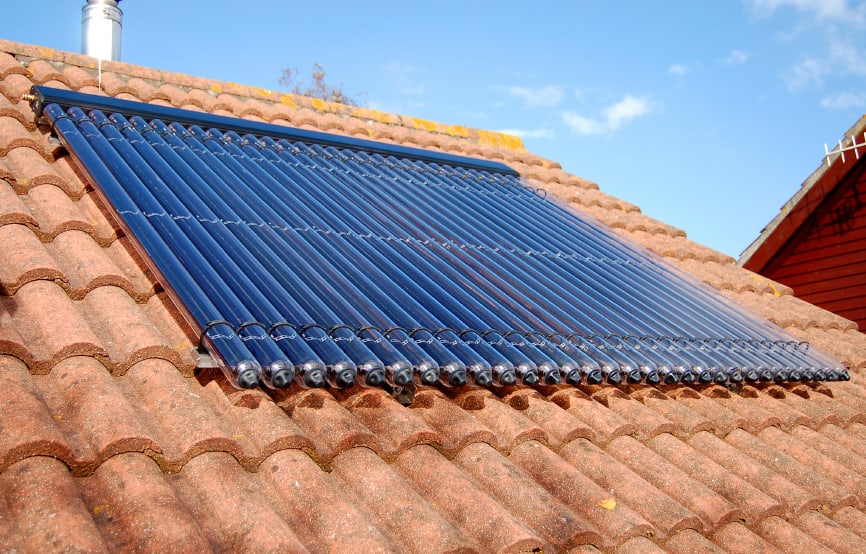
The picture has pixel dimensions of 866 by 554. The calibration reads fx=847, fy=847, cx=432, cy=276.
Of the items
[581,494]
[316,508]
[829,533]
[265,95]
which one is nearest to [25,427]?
[316,508]

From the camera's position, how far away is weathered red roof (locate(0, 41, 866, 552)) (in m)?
2.74

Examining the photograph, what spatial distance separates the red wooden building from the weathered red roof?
7.11m

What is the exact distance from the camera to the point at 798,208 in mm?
12492

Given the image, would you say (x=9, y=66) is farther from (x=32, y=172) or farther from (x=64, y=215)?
(x=64, y=215)

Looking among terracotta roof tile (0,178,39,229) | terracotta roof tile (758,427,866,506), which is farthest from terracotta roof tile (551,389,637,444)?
terracotta roof tile (0,178,39,229)

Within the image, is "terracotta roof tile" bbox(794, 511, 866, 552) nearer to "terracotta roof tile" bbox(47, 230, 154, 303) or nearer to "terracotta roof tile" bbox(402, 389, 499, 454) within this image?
"terracotta roof tile" bbox(402, 389, 499, 454)

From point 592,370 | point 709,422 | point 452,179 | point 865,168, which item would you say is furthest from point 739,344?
point 865,168

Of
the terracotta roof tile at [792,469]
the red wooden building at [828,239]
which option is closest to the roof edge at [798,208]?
the red wooden building at [828,239]

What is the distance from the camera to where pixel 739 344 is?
5.41m

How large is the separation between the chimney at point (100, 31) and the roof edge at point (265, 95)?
111 cm

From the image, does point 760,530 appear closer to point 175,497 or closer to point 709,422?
point 709,422

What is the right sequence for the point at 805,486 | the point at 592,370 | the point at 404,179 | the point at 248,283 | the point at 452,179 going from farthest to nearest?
the point at 452,179 < the point at 404,179 < the point at 805,486 < the point at 592,370 < the point at 248,283

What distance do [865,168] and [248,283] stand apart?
10.5m

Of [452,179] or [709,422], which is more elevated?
[452,179]
